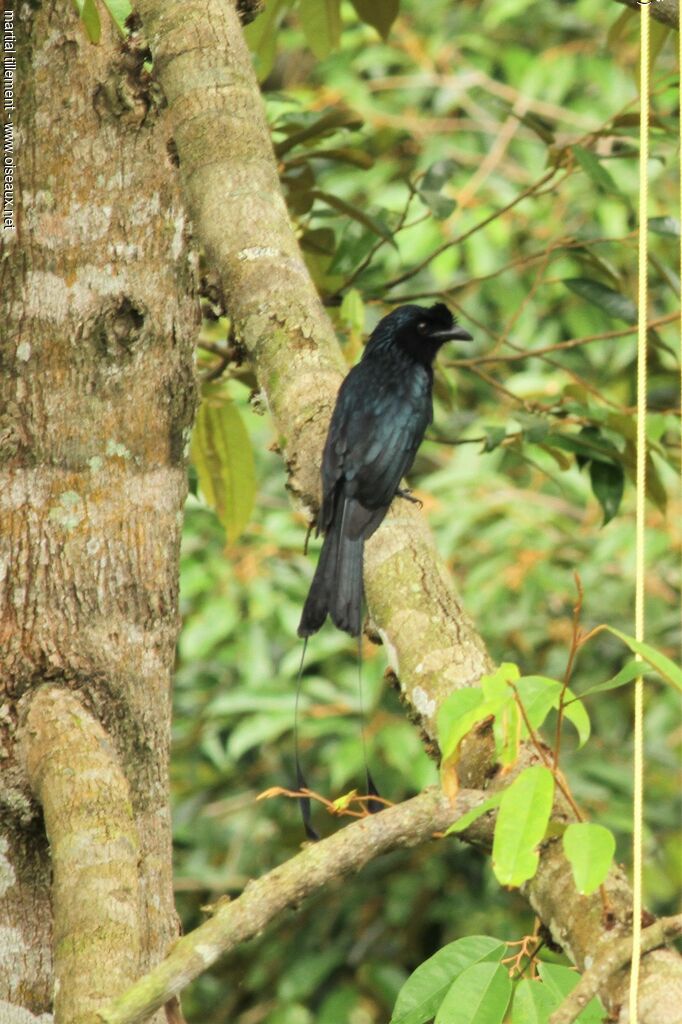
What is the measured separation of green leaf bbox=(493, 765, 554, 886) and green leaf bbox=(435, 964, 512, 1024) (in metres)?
0.19

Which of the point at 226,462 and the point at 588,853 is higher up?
the point at 588,853

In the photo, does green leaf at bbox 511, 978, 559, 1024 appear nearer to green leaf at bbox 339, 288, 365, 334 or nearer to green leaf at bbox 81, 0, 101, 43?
green leaf at bbox 81, 0, 101, 43

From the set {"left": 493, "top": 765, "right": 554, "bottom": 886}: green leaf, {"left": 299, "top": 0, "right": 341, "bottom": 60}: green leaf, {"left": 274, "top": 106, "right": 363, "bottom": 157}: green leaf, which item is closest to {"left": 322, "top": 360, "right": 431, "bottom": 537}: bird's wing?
{"left": 274, "top": 106, "right": 363, "bottom": 157}: green leaf

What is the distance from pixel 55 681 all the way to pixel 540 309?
4561 mm

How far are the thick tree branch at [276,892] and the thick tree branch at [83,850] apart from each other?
0.12 meters

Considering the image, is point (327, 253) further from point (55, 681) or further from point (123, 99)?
point (55, 681)

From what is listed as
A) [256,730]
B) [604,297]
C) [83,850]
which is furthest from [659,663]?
[256,730]

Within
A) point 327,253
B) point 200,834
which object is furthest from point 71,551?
point 200,834

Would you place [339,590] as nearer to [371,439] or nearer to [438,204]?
[371,439]

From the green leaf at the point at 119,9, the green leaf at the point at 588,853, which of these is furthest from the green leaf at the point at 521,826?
the green leaf at the point at 119,9

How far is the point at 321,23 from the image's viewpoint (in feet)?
10.4

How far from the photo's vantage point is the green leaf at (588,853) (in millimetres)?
1208

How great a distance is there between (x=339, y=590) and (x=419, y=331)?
44.6 inches

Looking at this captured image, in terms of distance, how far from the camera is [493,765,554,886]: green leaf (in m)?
1.23
